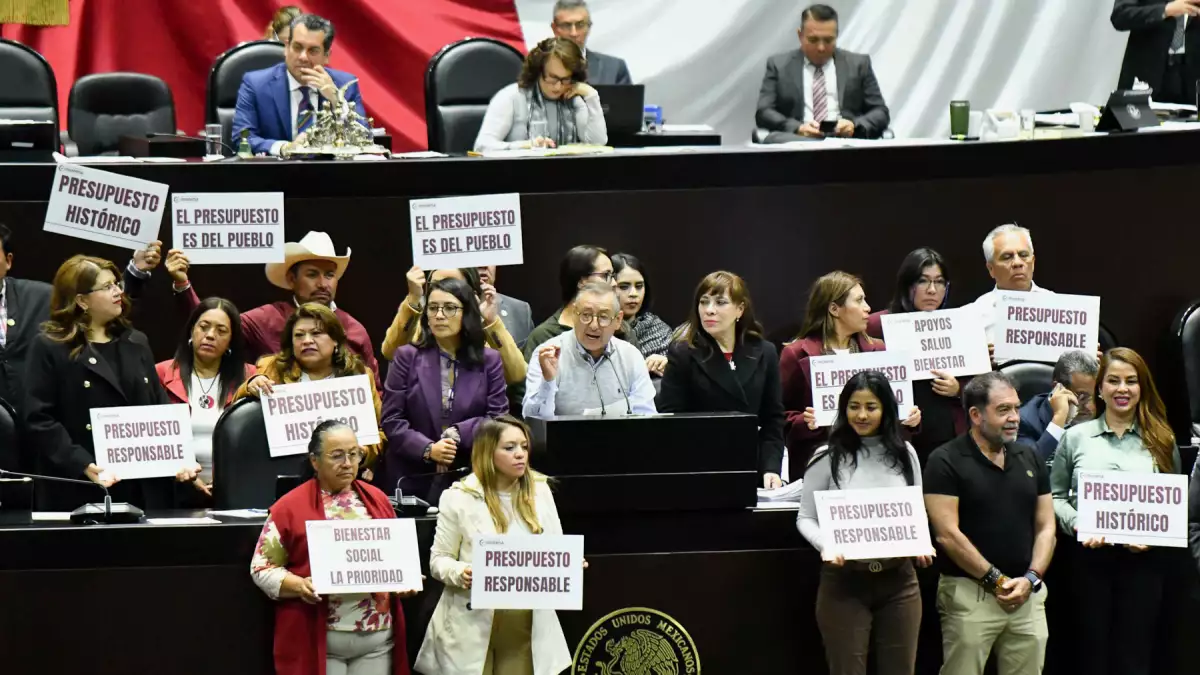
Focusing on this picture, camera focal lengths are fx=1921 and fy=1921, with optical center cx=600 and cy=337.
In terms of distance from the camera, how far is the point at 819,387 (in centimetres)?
738

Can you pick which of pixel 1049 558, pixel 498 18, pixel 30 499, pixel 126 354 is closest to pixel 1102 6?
pixel 498 18

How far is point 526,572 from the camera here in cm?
641

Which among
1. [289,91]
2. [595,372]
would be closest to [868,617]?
[595,372]

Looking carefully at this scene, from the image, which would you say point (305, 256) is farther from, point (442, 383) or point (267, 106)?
point (267, 106)

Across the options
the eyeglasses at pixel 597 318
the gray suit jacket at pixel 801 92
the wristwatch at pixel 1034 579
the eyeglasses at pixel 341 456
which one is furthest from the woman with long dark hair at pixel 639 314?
the gray suit jacket at pixel 801 92

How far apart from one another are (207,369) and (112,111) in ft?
10.4

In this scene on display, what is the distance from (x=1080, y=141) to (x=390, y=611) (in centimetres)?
423

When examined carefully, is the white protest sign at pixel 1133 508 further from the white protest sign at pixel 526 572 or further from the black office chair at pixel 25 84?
the black office chair at pixel 25 84

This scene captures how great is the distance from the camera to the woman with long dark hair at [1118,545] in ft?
23.1

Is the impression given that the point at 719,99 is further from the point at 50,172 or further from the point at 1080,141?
the point at 50,172

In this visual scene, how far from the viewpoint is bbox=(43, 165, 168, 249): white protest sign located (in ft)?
26.1

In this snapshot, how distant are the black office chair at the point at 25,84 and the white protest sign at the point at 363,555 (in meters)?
4.32

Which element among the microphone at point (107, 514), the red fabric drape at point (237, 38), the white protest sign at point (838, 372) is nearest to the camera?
the microphone at point (107, 514)

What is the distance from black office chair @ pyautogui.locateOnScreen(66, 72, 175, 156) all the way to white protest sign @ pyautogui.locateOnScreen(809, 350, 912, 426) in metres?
4.44
